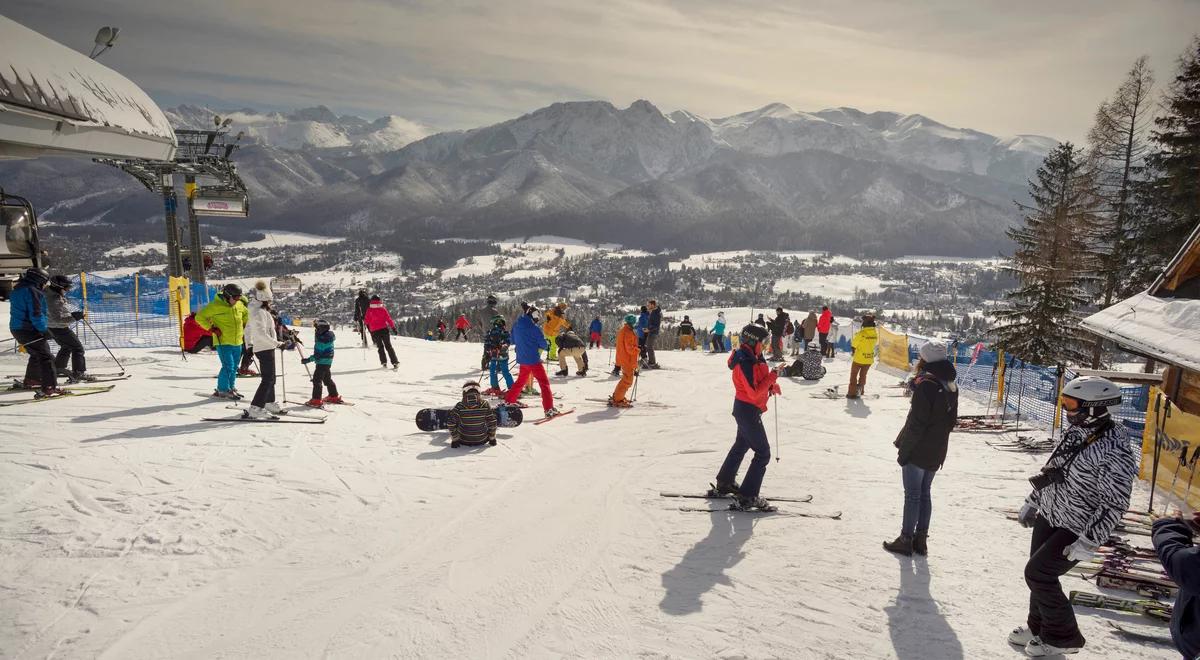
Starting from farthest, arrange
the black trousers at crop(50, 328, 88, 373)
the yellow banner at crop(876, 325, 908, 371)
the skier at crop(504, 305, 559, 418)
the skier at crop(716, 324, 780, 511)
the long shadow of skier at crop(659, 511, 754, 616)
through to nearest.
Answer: the yellow banner at crop(876, 325, 908, 371) < the skier at crop(504, 305, 559, 418) < the black trousers at crop(50, 328, 88, 373) < the skier at crop(716, 324, 780, 511) < the long shadow of skier at crop(659, 511, 754, 616)

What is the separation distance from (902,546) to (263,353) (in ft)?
27.0

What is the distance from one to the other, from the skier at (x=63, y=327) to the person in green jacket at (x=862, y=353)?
14.2 metres

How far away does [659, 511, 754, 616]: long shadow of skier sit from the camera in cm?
458

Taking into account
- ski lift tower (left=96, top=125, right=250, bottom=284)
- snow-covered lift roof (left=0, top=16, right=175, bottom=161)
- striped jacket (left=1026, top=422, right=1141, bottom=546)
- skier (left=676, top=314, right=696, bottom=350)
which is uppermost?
ski lift tower (left=96, top=125, right=250, bottom=284)

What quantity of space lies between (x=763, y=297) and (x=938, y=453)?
166025 mm

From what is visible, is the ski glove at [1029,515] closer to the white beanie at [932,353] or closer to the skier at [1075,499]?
the skier at [1075,499]

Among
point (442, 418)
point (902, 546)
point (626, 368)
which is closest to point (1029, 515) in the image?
point (902, 546)

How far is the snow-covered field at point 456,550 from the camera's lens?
403 cm

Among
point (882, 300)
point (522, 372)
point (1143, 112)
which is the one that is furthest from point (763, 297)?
point (522, 372)

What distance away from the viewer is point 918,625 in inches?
168

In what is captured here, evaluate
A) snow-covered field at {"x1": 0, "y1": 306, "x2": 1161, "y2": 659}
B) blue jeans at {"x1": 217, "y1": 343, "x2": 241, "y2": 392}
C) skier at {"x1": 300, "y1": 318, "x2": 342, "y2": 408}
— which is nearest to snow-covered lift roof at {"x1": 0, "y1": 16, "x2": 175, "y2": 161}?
snow-covered field at {"x1": 0, "y1": 306, "x2": 1161, "y2": 659}

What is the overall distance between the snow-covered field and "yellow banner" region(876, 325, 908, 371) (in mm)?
9535

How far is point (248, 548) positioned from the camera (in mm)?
5113

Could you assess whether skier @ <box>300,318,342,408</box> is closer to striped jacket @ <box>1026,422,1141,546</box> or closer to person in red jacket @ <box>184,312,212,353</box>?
person in red jacket @ <box>184,312,212,353</box>
